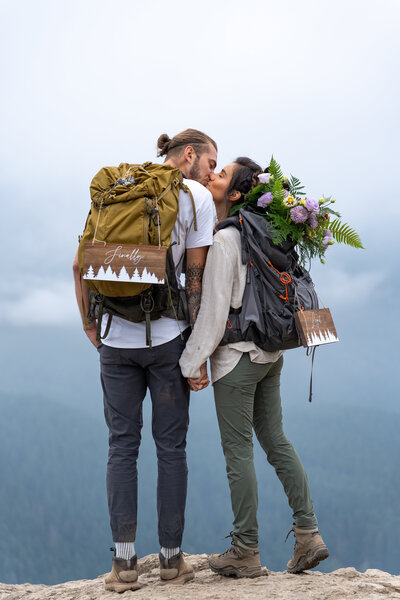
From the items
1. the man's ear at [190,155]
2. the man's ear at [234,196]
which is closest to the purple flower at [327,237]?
the man's ear at [234,196]

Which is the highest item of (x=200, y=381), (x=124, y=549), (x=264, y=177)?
(x=264, y=177)

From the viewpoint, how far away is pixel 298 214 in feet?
12.9

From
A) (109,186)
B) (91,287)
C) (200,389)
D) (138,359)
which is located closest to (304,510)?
(200,389)

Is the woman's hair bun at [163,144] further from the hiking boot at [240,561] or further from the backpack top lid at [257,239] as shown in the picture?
the hiking boot at [240,561]

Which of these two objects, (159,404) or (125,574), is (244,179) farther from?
(125,574)

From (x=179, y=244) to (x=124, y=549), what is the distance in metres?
1.98

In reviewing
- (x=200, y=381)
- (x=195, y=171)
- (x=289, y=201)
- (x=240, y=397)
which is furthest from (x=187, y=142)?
(x=240, y=397)

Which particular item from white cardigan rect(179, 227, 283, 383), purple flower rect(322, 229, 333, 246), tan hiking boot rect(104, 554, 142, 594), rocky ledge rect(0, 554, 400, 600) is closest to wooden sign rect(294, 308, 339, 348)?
white cardigan rect(179, 227, 283, 383)

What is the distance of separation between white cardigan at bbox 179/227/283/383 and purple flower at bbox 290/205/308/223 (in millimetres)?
408

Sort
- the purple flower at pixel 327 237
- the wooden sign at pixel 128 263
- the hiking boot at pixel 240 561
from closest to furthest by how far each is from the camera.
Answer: the wooden sign at pixel 128 263 → the hiking boot at pixel 240 561 → the purple flower at pixel 327 237

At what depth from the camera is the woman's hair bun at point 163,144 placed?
4.10m

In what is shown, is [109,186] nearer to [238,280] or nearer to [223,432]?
[238,280]

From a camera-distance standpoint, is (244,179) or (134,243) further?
(244,179)

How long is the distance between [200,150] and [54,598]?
3.67 metres
